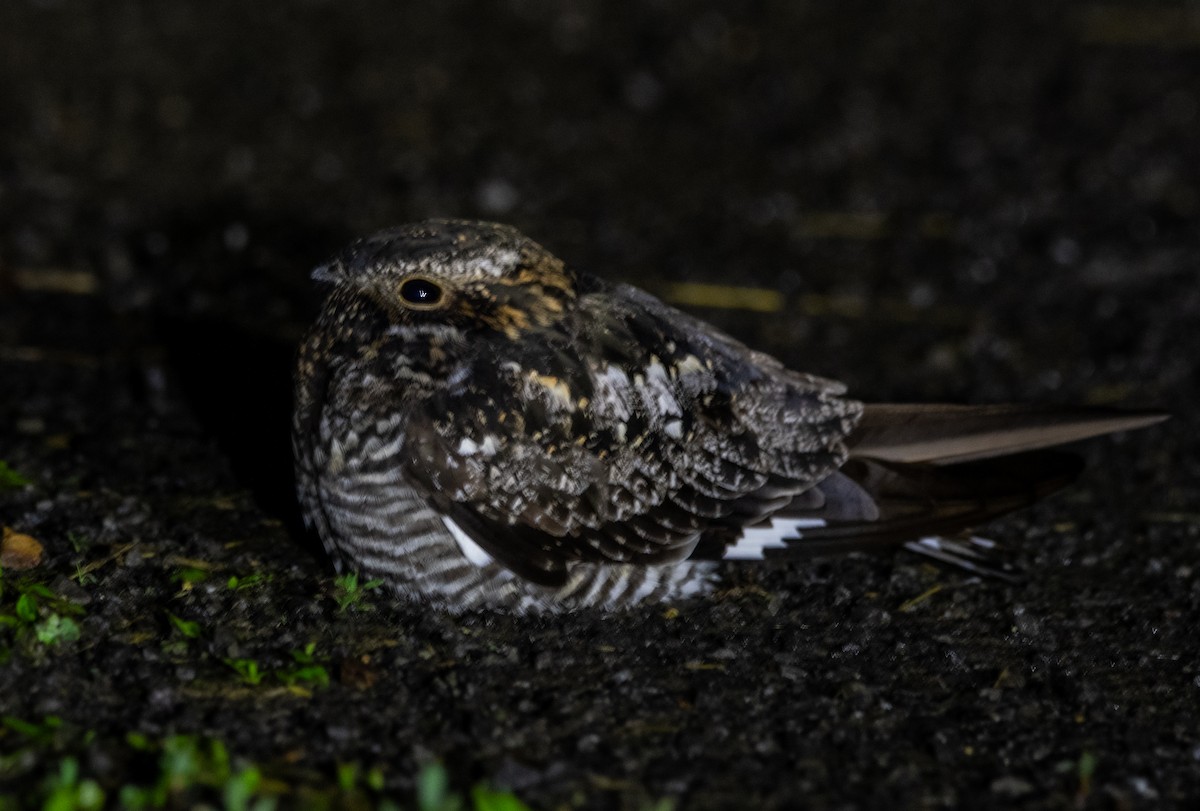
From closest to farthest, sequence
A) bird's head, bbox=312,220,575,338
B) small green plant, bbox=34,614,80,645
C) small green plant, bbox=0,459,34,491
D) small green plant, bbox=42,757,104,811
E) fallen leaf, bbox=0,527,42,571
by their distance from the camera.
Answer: small green plant, bbox=42,757,104,811 → small green plant, bbox=34,614,80,645 → bird's head, bbox=312,220,575,338 → fallen leaf, bbox=0,527,42,571 → small green plant, bbox=0,459,34,491

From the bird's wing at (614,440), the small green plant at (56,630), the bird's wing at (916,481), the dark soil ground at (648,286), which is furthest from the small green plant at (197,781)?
the bird's wing at (916,481)

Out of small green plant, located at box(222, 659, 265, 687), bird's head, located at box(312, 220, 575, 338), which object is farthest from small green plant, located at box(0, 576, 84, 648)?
bird's head, located at box(312, 220, 575, 338)

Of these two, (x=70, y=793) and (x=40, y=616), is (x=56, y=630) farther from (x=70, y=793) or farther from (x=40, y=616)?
(x=70, y=793)

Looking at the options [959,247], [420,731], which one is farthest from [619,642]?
[959,247]

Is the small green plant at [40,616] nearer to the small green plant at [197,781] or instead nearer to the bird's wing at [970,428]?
the small green plant at [197,781]

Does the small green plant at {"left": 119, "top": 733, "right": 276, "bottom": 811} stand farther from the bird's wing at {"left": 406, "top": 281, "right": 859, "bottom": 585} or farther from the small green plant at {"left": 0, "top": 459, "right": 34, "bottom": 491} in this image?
the small green plant at {"left": 0, "top": 459, "right": 34, "bottom": 491}

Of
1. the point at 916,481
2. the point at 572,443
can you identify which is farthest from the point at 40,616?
the point at 916,481
